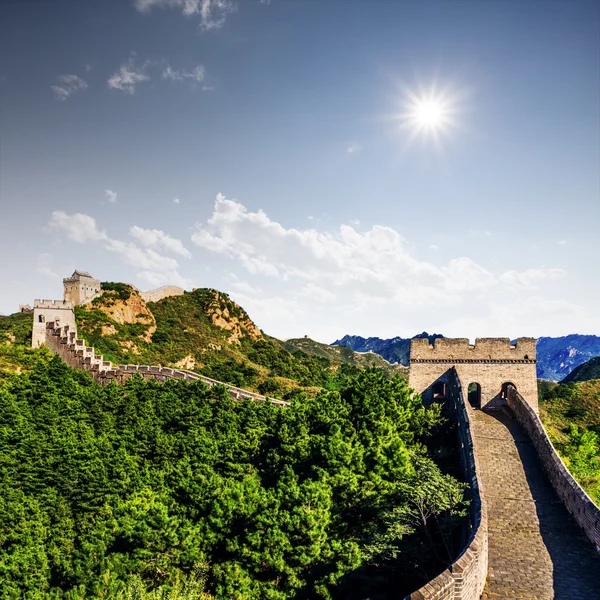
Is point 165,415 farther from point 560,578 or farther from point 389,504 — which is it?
point 560,578

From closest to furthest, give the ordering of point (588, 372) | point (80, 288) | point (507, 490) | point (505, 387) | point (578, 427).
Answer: point (507, 490) → point (505, 387) → point (578, 427) → point (80, 288) → point (588, 372)

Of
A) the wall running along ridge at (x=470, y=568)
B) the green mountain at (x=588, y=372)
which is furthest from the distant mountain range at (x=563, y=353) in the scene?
the wall running along ridge at (x=470, y=568)

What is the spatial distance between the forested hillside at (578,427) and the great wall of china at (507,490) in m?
4.69

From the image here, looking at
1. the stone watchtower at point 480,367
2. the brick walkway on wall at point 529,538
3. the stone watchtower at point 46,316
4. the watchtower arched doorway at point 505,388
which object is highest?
the stone watchtower at point 46,316

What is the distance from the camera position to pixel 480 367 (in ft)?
96.3

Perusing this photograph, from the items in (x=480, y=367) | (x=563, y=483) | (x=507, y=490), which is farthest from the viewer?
(x=480, y=367)

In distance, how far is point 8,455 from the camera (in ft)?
81.0

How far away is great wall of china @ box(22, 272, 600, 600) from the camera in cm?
1185

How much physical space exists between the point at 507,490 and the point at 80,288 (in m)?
55.1

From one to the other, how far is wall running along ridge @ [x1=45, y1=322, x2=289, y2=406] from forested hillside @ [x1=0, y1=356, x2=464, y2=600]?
728 cm

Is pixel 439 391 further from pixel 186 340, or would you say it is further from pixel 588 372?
pixel 588 372

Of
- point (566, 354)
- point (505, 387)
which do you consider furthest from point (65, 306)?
point (566, 354)

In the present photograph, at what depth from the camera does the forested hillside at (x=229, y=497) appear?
663 inches

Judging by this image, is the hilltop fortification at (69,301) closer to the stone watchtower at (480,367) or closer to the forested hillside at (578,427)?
the stone watchtower at (480,367)
